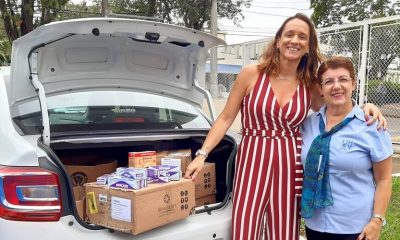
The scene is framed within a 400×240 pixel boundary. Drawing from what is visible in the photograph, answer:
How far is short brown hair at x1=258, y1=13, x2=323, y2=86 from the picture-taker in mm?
2656

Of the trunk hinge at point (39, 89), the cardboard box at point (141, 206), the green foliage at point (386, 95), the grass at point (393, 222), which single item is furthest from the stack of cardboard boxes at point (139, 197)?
the green foliage at point (386, 95)

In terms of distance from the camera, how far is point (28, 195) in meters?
2.12

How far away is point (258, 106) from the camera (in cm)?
256

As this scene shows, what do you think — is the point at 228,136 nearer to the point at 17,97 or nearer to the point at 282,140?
the point at 282,140

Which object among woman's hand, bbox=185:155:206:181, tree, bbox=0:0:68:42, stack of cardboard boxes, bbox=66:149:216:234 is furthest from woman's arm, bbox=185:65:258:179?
tree, bbox=0:0:68:42

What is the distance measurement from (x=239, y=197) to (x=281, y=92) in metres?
0.65

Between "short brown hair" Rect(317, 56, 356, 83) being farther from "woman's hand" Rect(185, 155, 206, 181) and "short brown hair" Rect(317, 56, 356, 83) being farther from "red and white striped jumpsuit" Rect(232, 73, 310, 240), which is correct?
"woman's hand" Rect(185, 155, 206, 181)

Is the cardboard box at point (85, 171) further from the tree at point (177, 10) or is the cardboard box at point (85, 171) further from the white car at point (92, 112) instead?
the tree at point (177, 10)

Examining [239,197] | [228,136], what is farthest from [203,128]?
[239,197]

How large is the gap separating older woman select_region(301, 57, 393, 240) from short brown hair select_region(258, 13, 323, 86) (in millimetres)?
274

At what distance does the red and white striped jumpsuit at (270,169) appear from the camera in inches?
100

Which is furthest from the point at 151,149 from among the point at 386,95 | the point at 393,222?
the point at 386,95

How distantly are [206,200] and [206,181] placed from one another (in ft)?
0.40

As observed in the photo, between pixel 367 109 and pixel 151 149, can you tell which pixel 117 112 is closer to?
pixel 151 149
